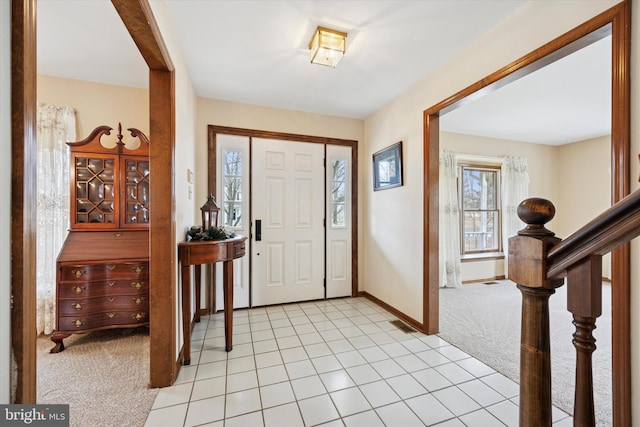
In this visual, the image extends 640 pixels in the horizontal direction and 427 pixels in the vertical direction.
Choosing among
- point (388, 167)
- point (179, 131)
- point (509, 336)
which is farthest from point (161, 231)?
point (509, 336)

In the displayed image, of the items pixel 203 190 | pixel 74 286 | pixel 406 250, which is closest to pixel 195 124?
pixel 203 190

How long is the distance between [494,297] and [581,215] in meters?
2.71

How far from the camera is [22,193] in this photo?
58 centimetres

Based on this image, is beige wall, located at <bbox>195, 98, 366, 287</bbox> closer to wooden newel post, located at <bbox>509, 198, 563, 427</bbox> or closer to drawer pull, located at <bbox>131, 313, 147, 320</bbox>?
drawer pull, located at <bbox>131, 313, 147, 320</bbox>

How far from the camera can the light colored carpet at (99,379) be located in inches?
60.1

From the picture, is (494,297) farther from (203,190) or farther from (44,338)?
(44,338)

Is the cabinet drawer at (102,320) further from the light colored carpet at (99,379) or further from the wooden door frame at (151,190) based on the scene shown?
the wooden door frame at (151,190)

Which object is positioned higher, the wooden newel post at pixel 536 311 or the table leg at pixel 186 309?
the wooden newel post at pixel 536 311

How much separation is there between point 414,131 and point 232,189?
219 cm

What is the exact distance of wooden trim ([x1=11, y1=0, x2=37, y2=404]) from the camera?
57 centimetres

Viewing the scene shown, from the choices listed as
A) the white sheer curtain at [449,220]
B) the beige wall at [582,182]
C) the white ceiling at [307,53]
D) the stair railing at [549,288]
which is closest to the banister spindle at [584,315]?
the stair railing at [549,288]

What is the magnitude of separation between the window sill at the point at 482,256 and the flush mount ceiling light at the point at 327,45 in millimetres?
3885

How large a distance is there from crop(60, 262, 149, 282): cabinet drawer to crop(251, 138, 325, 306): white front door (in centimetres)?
119

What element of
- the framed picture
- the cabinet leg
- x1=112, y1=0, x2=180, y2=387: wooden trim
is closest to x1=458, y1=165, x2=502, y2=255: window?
the framed picture
